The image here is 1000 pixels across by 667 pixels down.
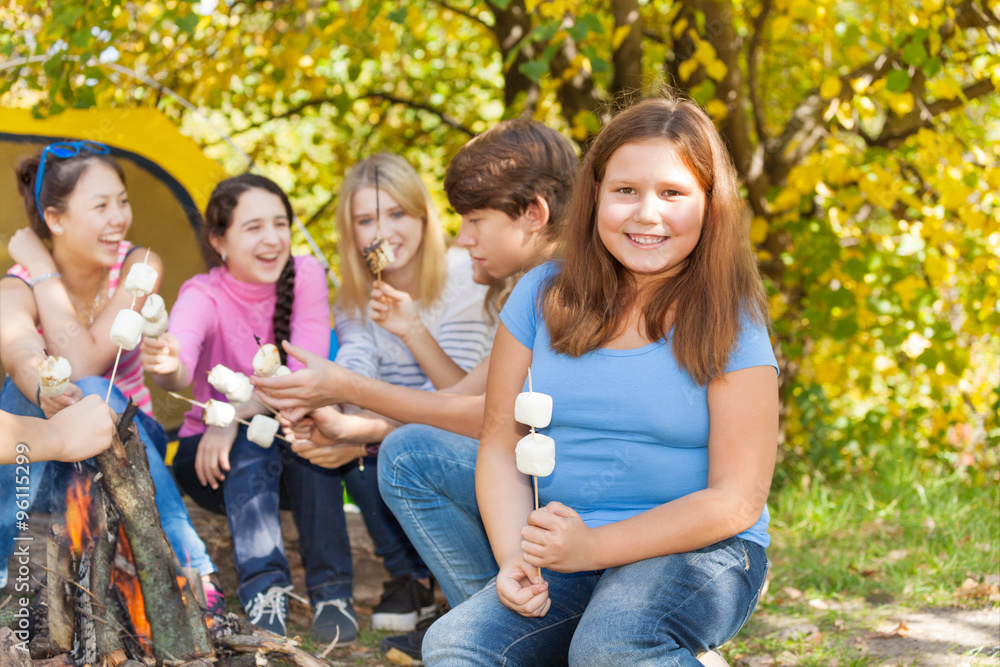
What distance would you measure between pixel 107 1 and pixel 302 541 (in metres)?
1.81

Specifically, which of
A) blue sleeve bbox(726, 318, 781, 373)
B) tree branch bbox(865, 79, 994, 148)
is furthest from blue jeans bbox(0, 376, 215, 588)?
tree branch bbox(865, 79, 994, 148)

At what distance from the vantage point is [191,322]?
7.85 ft

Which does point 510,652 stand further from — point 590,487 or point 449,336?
point 449,336

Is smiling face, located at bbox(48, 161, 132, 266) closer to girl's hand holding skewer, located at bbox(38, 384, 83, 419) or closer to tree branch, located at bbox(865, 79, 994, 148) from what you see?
girl's hand holding skewer, located at bbox(38, 384, 83, 419)

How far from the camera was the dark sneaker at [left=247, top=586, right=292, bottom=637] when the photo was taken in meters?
2.11

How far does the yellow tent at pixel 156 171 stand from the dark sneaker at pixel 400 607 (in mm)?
952

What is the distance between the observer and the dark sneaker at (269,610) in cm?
211

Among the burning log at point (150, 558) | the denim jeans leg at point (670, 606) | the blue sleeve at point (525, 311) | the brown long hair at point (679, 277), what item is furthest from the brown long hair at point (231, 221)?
the denim jeans leg at point (670, 606)

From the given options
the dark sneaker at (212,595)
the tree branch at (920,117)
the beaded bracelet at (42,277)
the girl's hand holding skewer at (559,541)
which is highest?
the tree branch at (920,117)

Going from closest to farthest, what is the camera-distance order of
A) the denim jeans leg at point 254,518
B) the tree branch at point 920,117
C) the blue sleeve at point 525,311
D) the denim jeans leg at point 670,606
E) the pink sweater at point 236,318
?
the denim jeans leg at point 670,606
the blue sleeve at point 525,311
the denim jeans leg at point 254,518
the pink sweater at point 236,318
the tree branch at point 920,117

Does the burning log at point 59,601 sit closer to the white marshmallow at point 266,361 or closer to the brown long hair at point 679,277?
the white marshmallow at point 266,361

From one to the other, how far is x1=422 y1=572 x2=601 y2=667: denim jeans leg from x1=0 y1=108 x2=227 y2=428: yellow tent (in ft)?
5.08

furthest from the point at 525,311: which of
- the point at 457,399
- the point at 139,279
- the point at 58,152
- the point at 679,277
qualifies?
the point at 58,152

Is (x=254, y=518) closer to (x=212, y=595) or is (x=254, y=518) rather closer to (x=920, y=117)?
(x=212, y=595)
